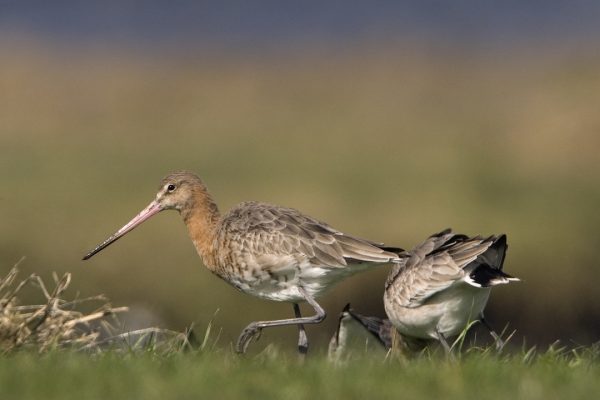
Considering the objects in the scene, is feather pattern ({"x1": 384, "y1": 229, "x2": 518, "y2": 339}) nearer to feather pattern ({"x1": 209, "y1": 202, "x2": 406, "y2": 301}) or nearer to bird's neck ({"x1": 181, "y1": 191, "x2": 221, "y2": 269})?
feather pattern ({"x1": 209, "y1": 202, "x2": 406, "y2": 301})

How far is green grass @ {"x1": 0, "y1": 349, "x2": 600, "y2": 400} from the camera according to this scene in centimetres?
711

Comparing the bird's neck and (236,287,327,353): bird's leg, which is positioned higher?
the bird's neck

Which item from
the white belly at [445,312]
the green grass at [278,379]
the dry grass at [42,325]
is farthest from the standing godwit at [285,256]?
the green grass at [278,379]

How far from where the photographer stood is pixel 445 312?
32.5ft

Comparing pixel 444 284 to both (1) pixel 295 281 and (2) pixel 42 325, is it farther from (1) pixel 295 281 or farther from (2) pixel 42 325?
(2) pixel 42 325

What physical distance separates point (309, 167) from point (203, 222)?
1292 centimetres

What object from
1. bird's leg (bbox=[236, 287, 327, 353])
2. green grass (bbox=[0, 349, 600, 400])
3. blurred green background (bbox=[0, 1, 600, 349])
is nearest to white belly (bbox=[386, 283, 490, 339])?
bird's leg (bbox=[236, 287, 327, 353])

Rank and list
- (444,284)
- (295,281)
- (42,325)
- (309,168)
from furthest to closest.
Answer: (309,168)
(295,281)
(444,284)
(42,325)

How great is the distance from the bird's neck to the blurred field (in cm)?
91

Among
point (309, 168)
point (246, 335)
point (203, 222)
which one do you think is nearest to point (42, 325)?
point (246, 335)

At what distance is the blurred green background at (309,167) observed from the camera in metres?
17.8

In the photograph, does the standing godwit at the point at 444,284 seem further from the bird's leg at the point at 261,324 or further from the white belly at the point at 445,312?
the bird's leg at the point at 261,324

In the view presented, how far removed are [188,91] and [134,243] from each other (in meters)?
15.1

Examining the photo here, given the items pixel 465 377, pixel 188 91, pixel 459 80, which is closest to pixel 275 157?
pixel 188 91
